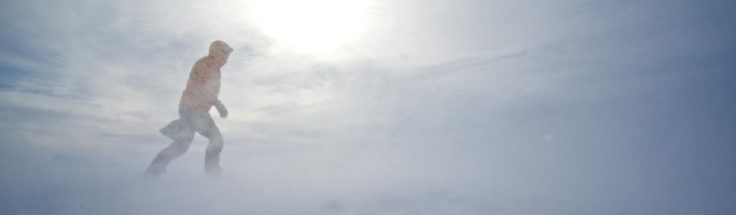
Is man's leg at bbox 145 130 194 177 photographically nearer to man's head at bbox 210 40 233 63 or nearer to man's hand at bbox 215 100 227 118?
man's hand at bbox 215 100 227 118

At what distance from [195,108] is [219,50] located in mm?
785

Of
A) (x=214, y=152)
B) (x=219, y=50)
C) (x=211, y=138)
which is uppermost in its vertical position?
(x=219, y=50)

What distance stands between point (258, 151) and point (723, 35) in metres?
32.2

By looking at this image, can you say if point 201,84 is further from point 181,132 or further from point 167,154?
point 167,154

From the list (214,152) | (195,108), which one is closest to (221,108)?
(195,108)

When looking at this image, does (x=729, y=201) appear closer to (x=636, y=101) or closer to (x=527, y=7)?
(x=636, y=101)

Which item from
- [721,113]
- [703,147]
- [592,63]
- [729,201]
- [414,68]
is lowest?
[729,201]

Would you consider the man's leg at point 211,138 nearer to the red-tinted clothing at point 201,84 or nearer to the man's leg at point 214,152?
the man's leg at point 214,152

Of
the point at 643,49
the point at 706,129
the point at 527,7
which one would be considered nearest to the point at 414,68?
the point at 527,7

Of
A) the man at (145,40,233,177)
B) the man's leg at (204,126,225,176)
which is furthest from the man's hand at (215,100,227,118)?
the man's leg at (204,126,225,176)

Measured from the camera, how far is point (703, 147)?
2061 inches

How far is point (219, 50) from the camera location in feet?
15.8

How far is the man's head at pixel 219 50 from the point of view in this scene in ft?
15.7

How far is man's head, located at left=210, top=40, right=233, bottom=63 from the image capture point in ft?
15.7
